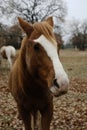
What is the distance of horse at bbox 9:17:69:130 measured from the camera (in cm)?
306

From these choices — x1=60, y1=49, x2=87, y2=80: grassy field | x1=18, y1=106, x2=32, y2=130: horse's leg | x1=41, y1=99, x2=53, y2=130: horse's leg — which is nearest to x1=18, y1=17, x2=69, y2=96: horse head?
x1=41, y1=99, x2=53, y2=130: horse's leg

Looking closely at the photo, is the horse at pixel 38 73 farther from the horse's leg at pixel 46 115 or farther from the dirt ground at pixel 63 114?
the dirt ground at pixel 63 114

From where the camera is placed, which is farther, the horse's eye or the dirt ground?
the dirt ground

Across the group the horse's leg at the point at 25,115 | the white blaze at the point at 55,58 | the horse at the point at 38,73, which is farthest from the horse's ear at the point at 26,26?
the horse's leg at the point at 25,115

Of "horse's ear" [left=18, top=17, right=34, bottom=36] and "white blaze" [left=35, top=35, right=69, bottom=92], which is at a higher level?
"horse's ear" [left=18, top=17, right=34, bottom=36]

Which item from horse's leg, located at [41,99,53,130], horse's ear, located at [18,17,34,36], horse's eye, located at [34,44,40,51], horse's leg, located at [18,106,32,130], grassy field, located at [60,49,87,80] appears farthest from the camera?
grassy field, located at [60,49,87,80]

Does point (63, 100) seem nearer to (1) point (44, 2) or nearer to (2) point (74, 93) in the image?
(2) point (74, 93)

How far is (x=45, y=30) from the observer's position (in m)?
3.39

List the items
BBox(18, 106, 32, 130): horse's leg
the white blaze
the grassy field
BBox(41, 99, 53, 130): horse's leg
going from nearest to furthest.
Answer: the white blaze < BBox(41, 99, 53, 130): horse's leg < BBox(18, 106, 32, 130): horse's leg < the grassy field

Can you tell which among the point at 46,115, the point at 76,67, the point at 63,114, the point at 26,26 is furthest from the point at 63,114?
the point at 76,67

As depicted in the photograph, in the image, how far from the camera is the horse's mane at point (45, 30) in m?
3.35

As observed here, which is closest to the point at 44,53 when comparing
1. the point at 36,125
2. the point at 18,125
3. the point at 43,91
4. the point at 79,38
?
the point at 43,91

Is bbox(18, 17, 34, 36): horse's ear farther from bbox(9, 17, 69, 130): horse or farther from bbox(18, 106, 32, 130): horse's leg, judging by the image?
bbox(18, 106, 32, 130): horse's leg

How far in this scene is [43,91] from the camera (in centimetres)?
386
